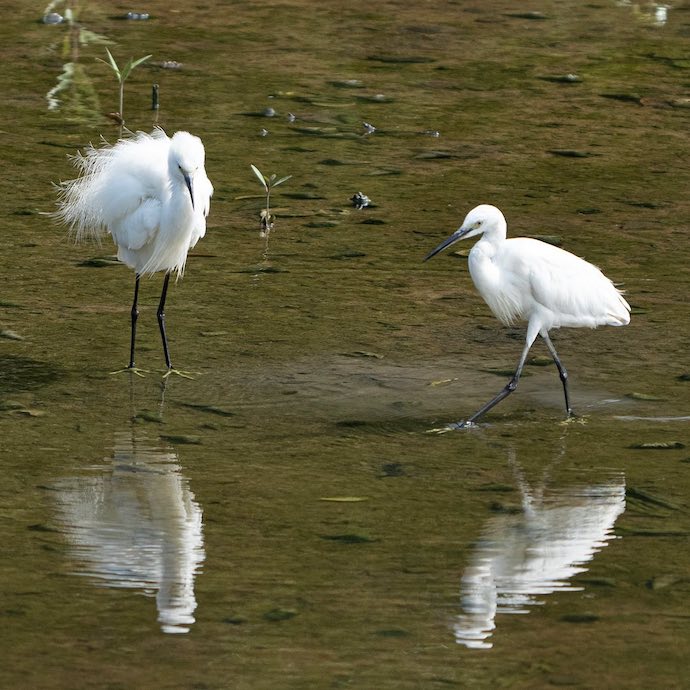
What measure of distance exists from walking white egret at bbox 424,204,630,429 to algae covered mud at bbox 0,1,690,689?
0.32m

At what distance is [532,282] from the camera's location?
19.7ft

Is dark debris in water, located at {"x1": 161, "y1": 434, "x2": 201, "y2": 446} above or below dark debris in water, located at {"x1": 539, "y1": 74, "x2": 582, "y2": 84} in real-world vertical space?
below

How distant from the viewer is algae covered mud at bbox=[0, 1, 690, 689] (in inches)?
161

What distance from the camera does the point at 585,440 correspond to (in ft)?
18.4

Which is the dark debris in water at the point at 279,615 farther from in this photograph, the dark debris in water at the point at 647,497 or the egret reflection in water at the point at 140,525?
the dark debris in water at the point at 647,497

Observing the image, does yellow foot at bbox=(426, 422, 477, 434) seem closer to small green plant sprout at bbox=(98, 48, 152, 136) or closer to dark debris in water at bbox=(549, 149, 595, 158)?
small green plant sprout at bbox=(98, 48, 152, 136)

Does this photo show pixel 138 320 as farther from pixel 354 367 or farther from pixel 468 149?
pixel 468 149

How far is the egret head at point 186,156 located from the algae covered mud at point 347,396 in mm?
800

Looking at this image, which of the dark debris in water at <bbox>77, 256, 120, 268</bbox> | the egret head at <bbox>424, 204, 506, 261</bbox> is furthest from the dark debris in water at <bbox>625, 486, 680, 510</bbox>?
the dark debris in water at <bbox>77, 256, 120, 268</bbox>

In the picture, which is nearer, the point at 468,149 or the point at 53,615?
the point at 53,615

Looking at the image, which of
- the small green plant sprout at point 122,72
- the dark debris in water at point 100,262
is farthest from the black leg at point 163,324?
the small green plant sprout at point 122,72

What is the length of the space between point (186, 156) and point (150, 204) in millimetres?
422

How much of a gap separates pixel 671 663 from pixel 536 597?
0.49 m

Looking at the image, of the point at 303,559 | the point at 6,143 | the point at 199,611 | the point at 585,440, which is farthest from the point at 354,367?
the point at 6,143
